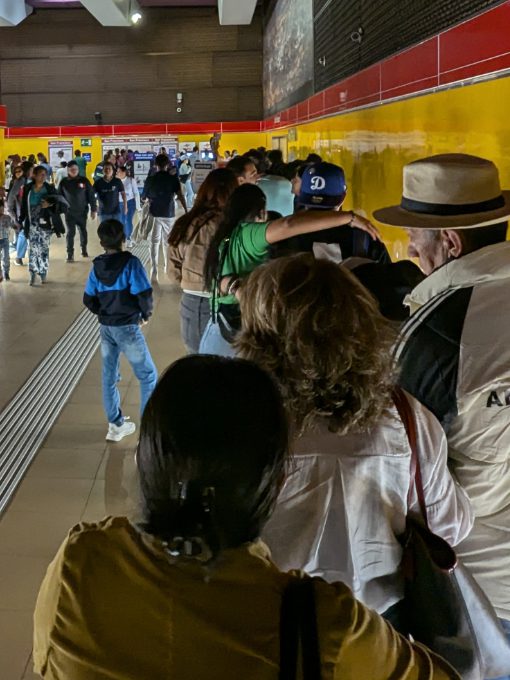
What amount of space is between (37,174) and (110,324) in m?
6.28

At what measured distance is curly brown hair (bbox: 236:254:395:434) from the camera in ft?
4.56

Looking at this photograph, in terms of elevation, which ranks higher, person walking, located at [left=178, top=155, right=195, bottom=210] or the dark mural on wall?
the dark mural on wall

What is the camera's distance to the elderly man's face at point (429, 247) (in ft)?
6.11

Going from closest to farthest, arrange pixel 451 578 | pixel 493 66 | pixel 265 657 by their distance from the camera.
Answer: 1. pixel 265 657
2. pixel 451 578
3. pixel 493 66

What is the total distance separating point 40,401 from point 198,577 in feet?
15.9

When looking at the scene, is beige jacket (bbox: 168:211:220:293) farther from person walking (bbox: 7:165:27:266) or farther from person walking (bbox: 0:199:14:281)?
person walking (bbox: 7:165:27:266)

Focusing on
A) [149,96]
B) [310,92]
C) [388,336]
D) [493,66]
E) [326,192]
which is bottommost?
[388,336]

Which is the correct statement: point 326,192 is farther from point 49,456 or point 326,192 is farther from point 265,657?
point 265,657

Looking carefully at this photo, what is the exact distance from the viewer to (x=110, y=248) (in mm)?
4465

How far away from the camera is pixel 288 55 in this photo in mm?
13570

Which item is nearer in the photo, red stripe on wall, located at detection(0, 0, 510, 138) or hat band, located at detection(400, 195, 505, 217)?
hat band, located at detection(400, 195, 505, 217)

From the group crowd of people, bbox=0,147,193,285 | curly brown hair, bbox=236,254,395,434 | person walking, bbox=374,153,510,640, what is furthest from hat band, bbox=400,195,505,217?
crowd of people, bbox=0,147,193,285

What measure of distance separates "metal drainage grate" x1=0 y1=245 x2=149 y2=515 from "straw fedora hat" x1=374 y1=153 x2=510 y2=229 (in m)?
2.82

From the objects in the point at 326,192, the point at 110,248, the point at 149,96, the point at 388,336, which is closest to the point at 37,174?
the point at 110,248
